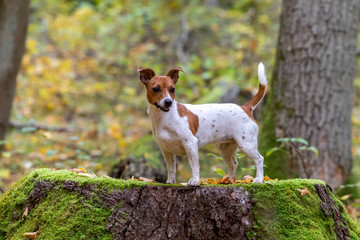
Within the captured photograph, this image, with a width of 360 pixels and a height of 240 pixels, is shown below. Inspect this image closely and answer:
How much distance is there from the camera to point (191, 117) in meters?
3.45

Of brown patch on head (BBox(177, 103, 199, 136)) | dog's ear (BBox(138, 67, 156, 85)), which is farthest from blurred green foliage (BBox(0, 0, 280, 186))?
dog's ear (BBox(138, 67, 156, 85))

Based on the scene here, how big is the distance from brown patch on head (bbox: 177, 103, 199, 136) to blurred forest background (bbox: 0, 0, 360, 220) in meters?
6.48

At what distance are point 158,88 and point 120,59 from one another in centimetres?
1018

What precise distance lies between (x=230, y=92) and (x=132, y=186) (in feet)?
21.3

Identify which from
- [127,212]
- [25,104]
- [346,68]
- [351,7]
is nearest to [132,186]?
[127,212]

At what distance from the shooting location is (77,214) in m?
3.21

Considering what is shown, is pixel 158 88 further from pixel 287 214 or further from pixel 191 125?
pixel 287 214

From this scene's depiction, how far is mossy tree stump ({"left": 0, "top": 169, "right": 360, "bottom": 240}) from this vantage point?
10.2ft

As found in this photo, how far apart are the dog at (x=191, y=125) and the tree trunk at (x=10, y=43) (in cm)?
573

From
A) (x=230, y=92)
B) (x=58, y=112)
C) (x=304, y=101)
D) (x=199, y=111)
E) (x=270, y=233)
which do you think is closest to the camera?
(x=270, y=233)

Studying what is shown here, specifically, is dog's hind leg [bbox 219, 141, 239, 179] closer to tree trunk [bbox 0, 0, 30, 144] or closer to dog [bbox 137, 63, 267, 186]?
dog [bbox 137, 63, 267, 186]

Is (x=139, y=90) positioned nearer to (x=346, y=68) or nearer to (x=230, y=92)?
(x=230, y=92)

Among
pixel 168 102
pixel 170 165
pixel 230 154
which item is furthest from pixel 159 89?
pixel 230 154

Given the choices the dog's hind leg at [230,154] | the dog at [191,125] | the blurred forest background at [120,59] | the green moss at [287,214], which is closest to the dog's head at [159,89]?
the dog at [191,125]
